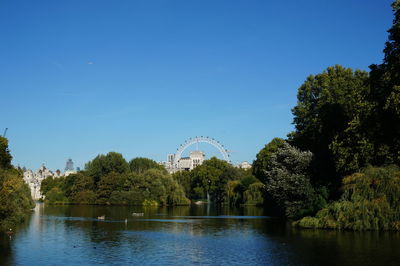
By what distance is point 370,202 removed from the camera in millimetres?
34250

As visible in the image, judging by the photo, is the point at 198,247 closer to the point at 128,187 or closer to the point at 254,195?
the point at 254,195

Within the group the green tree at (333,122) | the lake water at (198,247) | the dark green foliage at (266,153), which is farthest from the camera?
the dark green foliage at (266,153)

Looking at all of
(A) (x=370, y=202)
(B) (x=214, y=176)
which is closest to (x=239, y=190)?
(B) (x=214, y=176)

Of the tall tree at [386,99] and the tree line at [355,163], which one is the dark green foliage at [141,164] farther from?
the tall tree at [386,99]

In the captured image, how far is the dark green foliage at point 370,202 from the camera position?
33.7 metres

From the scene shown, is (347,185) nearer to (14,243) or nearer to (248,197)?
(14,243)

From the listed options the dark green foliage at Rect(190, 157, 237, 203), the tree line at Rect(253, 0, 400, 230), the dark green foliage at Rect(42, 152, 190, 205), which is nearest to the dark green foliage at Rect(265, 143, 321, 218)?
the tree line at Rect(253, 0, 400, 230)

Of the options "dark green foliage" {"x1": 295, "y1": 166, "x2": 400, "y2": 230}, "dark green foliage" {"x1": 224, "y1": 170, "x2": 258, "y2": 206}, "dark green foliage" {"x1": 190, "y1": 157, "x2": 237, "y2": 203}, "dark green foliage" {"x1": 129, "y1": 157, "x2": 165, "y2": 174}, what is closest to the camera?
"dark green foliage" {"x1": 295, "y1": 166, "x2": 400, "y2": 230}

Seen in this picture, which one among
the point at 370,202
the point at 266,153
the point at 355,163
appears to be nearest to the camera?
the point at 370,202

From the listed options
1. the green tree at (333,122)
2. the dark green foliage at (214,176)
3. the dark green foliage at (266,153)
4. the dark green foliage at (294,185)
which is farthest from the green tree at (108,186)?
the dark green foliage at (294,185)

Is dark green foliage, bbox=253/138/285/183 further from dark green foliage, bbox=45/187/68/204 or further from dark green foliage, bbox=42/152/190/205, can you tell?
dark green foliage, bbox=45/187/68/204

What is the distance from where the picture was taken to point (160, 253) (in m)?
27.0

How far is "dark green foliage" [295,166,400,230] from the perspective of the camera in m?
33.7

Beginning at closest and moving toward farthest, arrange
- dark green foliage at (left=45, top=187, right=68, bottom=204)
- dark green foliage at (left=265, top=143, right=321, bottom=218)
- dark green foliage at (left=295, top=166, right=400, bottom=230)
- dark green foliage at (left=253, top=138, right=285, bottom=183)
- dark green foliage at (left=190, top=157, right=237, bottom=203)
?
dark green foliage at (left=295, top=166, right=400, bottom=230) < dark green foliage at (left=265, top=143, right=321, bottom=218) < dark green foliage at (left=253, top=138, right=285, bottom=183) < dark green foliage at (left=45, top=187, right=68, bottom=204) < dark green foliage at (left=190, top=157, right=237, bottom=203)
